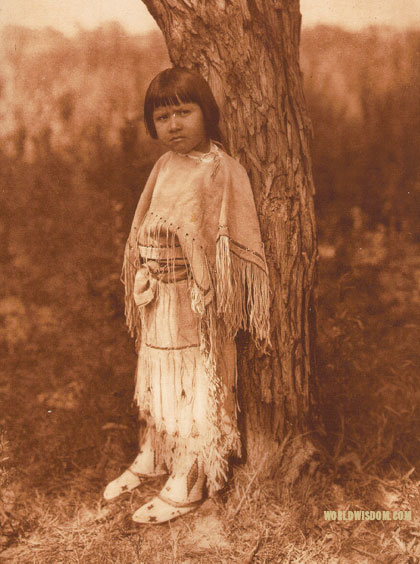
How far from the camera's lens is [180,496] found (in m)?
1.92

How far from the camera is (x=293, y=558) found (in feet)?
6.02

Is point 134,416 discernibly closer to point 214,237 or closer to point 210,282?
point 210,282

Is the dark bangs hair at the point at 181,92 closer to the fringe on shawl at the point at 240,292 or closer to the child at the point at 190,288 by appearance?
the child at the point at 190,288

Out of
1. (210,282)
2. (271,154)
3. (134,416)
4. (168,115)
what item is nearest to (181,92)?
(168,115)

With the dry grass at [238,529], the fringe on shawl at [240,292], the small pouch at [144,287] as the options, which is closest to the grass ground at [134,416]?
the dry grass at [238,529]

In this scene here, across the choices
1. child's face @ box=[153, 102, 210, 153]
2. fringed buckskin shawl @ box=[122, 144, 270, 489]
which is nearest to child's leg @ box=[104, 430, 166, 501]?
fringed buckskin shawl @ box=[122, 144, 270, 489]

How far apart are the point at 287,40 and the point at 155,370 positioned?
48.9 inches

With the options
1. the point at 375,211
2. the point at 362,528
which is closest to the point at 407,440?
the point at 362,528

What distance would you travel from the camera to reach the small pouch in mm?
1844

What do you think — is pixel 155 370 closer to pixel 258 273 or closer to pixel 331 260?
pixel 258 273

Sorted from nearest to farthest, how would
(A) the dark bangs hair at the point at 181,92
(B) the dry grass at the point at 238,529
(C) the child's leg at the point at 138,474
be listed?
(A) the dark bangs hair at the point at 181,92, (B) the dry grass at the point at 238,529, (C) the child's leg at the point at 138,474

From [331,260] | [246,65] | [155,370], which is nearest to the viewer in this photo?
[246,65]

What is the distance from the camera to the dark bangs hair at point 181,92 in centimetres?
171

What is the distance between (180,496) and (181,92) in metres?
1.41
